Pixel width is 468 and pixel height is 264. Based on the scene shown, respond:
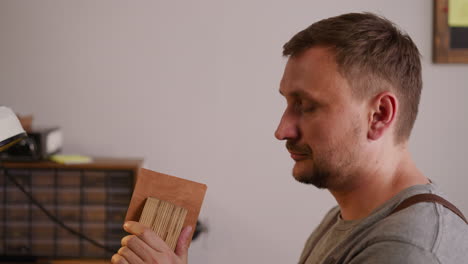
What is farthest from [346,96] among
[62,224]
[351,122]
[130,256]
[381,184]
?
[62,224]

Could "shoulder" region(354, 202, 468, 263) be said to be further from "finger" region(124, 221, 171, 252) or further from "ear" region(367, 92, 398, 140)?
"finger" region(124, 221, 171, 252)

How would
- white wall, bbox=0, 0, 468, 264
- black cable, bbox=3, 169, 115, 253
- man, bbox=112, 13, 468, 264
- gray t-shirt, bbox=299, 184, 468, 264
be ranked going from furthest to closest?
white wall, bbox=0, 0, 468, 264
black cable, bbox=3, 169, 115, 253
man, bbox=112, 13, 468, 264
gray t-shirt, bbox=299, 184, 468, 264

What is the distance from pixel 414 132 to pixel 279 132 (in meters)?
1.68

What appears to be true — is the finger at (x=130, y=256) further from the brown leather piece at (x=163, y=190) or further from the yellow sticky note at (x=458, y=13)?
the yellow sticky note at (x=458, y=13)

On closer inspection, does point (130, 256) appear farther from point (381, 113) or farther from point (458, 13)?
point (458, 13)

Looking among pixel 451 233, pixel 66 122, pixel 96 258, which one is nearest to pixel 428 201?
pixel 451 233

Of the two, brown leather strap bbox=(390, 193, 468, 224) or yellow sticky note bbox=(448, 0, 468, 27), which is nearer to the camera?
brown leather strap bbox=(390, 193, 468, 224)

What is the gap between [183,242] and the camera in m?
0.98

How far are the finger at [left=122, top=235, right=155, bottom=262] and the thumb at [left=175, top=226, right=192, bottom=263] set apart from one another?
0.19ft

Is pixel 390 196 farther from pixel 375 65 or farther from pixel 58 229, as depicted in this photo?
pixel 58 229

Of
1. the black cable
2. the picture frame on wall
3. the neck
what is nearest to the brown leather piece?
the neck

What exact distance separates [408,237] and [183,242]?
395 mm

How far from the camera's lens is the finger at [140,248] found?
938 millimetres

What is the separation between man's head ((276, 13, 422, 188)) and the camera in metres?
0.92
